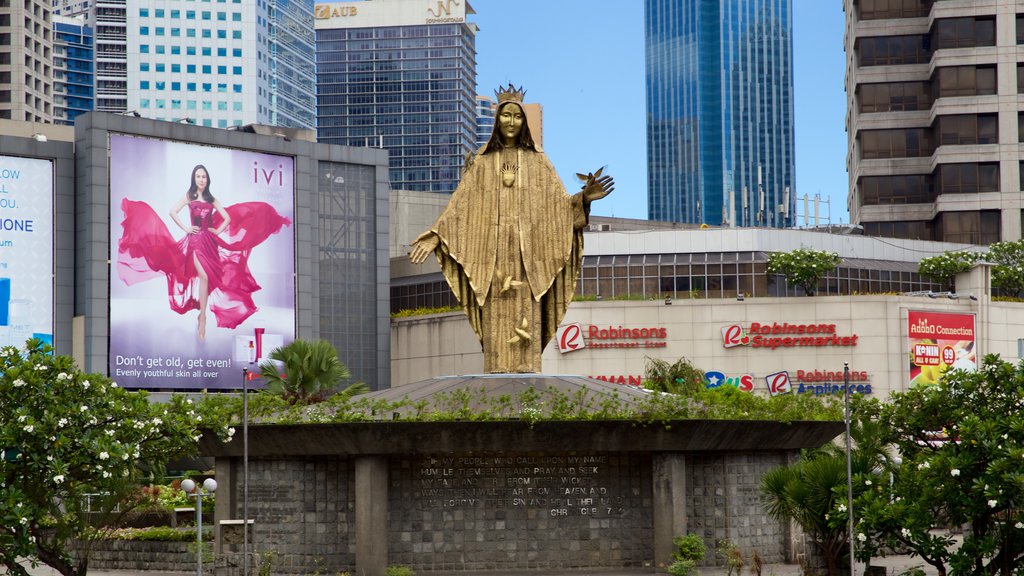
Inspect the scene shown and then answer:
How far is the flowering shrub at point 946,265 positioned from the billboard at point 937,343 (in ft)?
12.1

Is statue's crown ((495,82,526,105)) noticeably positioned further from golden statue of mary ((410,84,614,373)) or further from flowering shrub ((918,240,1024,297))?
flowering shrub ((918,240,1024,297))

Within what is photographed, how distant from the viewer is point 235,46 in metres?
186

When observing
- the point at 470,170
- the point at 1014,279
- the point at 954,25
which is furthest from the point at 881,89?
the point at 470,170

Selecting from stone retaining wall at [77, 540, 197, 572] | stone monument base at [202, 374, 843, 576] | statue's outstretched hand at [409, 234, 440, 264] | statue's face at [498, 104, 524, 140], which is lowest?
stone retaining wall at [77, 540, 197, 572]

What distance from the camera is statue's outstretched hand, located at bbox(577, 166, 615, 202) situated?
40094 millimetres

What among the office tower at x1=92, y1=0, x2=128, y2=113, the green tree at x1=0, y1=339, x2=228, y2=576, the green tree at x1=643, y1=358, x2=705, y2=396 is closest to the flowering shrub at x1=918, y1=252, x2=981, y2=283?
the green tree at x1=643, y1=358, x2=705, y2=396

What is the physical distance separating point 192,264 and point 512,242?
166 feet

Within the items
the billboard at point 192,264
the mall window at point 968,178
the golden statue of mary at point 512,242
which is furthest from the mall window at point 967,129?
the golden statue of mary at point 512,242

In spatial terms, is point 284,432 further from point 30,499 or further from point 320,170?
point 320,170

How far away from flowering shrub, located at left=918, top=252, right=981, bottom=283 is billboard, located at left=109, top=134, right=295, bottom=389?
37.9m

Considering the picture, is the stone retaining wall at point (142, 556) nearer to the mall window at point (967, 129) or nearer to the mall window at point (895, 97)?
the mall window at point (967, 129)

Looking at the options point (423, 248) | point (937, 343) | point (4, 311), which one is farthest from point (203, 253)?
point (423, 248)

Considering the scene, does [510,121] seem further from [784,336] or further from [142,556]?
[784,336]

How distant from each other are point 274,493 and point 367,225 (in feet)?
196
